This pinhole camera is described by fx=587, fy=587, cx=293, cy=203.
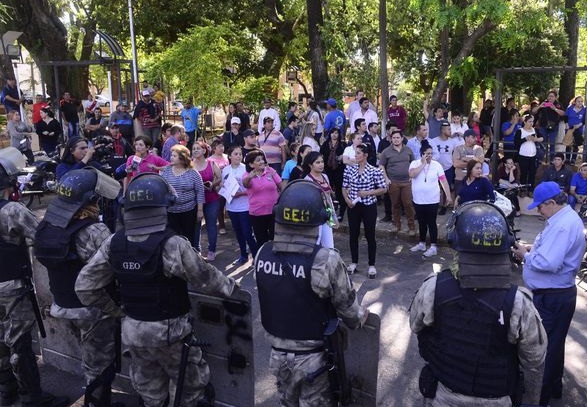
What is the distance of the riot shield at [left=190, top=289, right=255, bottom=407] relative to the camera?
13.7 ft

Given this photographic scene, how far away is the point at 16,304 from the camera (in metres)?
4.70

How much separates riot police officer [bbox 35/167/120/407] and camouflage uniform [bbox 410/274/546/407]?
96.4 inches

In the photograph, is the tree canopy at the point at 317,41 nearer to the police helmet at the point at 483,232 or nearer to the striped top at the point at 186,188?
the striped top at the point at 186,188

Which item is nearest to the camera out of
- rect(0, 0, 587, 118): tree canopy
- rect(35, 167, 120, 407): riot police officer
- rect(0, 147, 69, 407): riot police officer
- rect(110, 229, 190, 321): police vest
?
rect(110, 229, 190, 321): police vest

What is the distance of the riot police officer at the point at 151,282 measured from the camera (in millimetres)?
3757

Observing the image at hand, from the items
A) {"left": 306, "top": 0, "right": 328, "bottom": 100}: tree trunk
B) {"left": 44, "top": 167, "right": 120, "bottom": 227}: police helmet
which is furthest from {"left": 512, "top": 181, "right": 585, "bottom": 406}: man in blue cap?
{"left": 306, "top": 0, "right": 328, "bottom": 100}: tree trunk

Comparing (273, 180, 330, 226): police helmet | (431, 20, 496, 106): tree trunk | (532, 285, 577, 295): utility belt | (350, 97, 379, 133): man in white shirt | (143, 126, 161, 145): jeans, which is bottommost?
(532, 285, 577, 295): utility belt

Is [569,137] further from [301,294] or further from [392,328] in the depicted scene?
[301,294]

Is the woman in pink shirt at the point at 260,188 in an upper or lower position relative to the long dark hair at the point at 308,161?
lower

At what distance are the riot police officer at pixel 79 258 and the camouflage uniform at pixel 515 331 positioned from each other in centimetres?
245

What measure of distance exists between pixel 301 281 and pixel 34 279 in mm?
3216

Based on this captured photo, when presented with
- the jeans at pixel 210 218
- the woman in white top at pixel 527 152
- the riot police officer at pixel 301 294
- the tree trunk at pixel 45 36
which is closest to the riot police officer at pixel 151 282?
the riot police officer at pixel 301 294

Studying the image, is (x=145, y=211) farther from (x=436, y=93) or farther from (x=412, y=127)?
(x=412, y=127)

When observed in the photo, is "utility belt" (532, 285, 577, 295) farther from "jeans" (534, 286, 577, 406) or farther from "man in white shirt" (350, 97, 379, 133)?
"man in white shirt" (350, 97, 379, 133)
